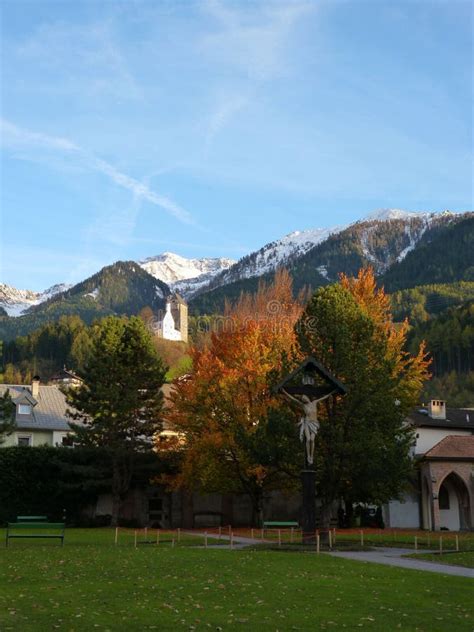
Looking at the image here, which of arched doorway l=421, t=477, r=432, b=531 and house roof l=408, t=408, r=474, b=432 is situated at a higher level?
house roof l=408, t=408, r=474, b=432

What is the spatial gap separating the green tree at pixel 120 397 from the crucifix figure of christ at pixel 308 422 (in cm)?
1779

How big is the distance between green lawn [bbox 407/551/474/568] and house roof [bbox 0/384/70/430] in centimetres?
3551

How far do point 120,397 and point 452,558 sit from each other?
2482cm

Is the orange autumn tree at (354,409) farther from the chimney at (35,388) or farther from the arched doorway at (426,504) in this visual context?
the chimney at (35,388)

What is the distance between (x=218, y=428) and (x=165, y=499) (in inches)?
355

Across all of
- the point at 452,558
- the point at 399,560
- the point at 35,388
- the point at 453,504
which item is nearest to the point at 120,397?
the point at 35,388

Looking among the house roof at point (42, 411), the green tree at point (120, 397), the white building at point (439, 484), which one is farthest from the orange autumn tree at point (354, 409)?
the house roof at point (42, 411)

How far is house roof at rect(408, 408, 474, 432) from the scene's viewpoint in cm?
4994

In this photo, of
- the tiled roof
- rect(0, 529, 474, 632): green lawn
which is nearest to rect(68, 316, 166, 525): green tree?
the tiled roof

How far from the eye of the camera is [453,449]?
45656 millimetres

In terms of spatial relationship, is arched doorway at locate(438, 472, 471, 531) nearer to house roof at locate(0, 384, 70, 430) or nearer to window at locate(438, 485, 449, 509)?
window at locate(438, 485, 449, 509)

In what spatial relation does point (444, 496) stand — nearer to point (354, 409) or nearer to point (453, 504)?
point (453, 504)

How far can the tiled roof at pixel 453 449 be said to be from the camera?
147 feet

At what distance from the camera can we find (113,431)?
43.6m
